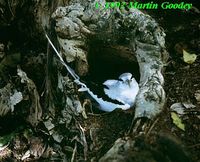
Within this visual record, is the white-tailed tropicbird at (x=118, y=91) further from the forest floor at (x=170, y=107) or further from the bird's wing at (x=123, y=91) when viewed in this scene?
the forest floor at (x=170, y=107)

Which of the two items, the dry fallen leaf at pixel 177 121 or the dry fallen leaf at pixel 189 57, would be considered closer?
the dry fallen leaf at pixel 177 121

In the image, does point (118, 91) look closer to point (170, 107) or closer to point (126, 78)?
point (126, 78)

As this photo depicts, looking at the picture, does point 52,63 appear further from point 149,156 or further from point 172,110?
point 149,156

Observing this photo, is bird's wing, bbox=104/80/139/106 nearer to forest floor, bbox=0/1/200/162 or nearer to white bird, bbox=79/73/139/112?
white bird, bbox=79/73/139/112

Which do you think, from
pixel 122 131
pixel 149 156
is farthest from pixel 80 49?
pixel 149 156

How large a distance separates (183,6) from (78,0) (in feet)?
3.35

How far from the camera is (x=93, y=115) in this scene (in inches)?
109

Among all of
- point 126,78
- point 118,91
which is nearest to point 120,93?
point 118,91

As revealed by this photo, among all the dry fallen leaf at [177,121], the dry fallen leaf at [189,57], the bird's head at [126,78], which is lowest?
the dry fallen leaf at [177,121]

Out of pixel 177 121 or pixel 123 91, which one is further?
pixel 123 91

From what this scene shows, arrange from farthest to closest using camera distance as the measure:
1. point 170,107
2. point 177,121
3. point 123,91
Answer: point 123,91, point 170,107, point 177,121

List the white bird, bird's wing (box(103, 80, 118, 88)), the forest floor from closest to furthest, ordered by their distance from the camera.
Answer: the forest floor < the white bird < bird's wing (box(103, 80, 118, 88))

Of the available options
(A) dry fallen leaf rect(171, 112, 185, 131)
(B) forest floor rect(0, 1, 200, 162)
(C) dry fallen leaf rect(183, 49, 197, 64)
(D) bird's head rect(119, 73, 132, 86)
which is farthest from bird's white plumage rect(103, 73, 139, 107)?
(C) dry fallen leaf rect(183, 49, 197, 64)

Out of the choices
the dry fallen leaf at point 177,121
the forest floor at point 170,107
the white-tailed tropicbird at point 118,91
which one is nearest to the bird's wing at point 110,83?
the white-tailed tropicbird at point 118,91
